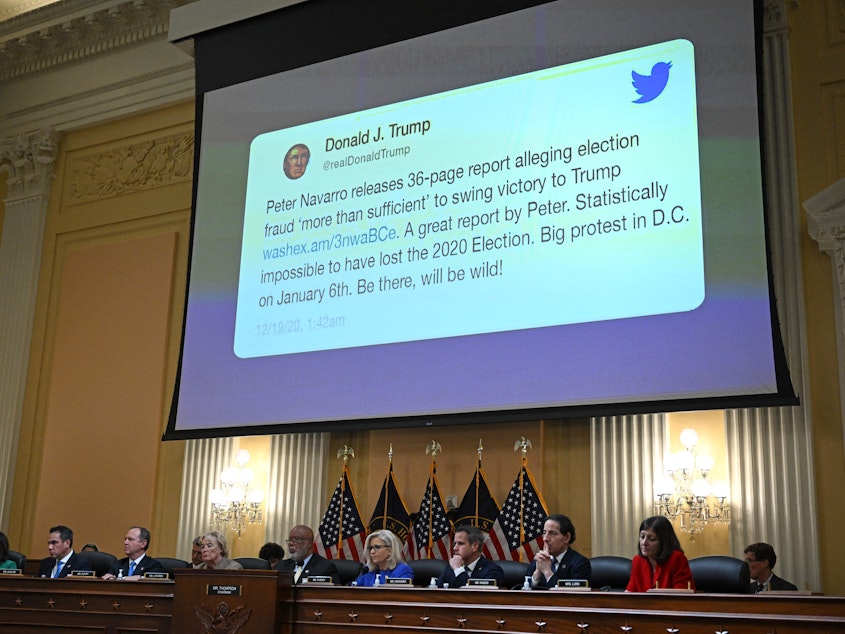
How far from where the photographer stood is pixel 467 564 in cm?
561

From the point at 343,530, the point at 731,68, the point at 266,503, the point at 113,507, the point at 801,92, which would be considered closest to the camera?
the point at 731,68

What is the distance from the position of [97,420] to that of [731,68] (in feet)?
20.5

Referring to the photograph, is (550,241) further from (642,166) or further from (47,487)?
(47,487)

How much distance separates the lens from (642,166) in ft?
20.4

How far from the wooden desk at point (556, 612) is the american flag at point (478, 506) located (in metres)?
2.13

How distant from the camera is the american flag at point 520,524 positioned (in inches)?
265

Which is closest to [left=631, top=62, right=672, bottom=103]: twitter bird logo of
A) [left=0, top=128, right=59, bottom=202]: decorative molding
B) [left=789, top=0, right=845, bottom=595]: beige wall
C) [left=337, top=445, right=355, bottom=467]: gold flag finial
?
[left=789, top=0, right=845, bottom=595]: beige wall

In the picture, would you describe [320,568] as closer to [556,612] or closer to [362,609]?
[362,609]

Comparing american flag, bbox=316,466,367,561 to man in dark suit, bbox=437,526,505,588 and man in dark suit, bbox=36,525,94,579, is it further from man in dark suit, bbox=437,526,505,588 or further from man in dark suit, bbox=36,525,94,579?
man in dark suit, bbox=437,526,505,588

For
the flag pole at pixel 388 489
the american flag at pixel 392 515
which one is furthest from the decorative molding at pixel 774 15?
the american flag at pixel 392 515

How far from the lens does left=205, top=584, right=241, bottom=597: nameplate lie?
515 cm

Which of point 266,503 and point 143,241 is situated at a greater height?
point 143,241

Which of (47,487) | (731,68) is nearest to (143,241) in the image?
(47,487)

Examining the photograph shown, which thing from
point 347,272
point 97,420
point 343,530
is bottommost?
point 343,530
